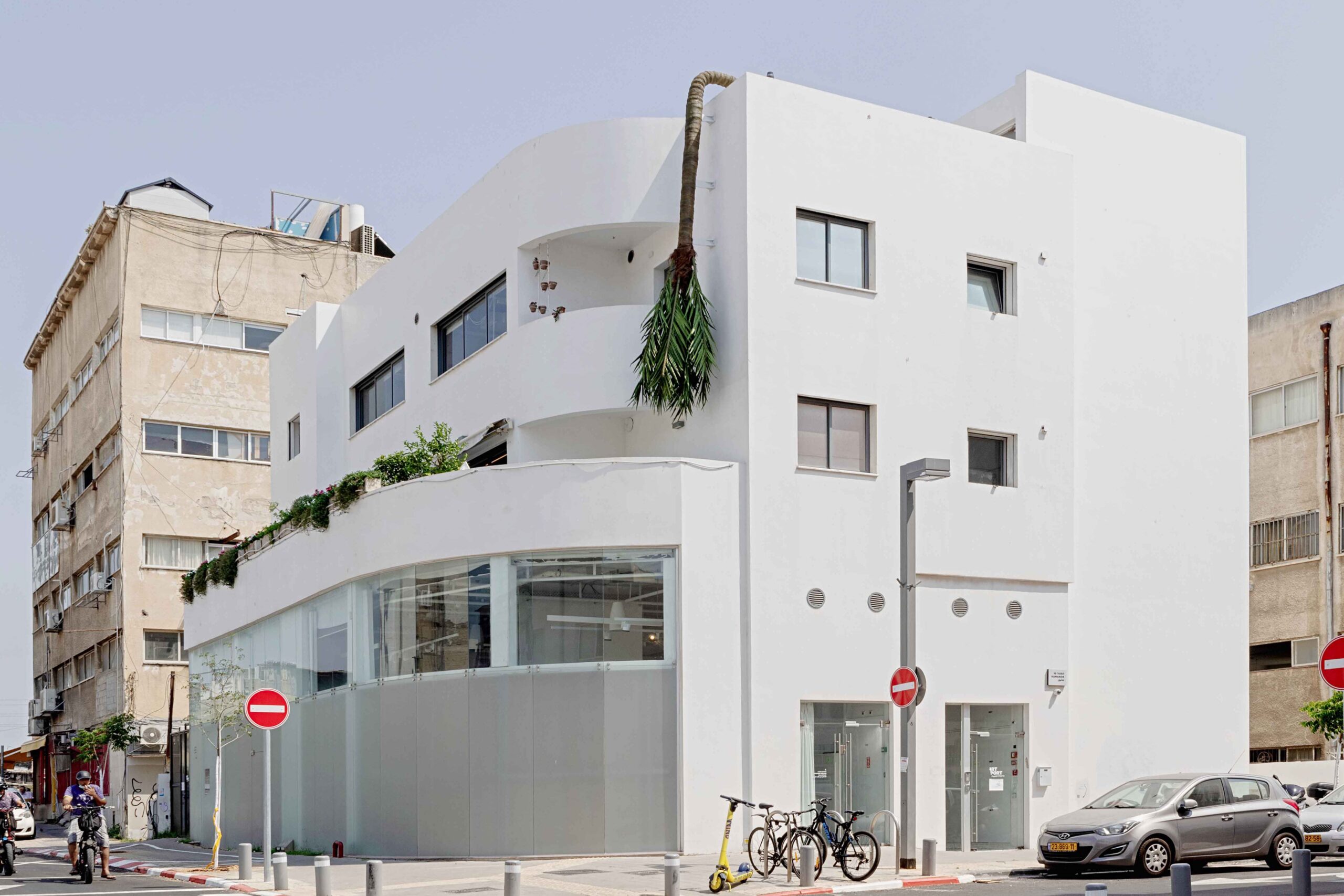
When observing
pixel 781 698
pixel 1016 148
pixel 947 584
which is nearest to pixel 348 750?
pixel 781 698

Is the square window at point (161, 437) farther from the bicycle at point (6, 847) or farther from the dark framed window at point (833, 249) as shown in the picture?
the dark framed window at point (833, 249)

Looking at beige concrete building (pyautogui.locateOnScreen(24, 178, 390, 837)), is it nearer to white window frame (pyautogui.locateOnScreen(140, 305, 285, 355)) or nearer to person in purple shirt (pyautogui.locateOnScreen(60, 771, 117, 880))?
white window frame (pyautogui.locateOnScreen(140, 305, 285, 355))

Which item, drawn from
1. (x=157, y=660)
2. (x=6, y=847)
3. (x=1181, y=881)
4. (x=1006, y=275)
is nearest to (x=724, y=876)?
(x=1181, y=881)

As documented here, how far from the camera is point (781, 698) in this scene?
904 inches

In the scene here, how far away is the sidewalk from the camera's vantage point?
59.2 ft

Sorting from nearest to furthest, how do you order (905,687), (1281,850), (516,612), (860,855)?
1. (860,855)
2. (905,687)
3. (1281,850)
4. (516,612)

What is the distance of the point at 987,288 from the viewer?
26.2 m

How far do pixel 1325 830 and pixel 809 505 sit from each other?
914 cm

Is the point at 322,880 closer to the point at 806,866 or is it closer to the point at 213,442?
the point at 806,866

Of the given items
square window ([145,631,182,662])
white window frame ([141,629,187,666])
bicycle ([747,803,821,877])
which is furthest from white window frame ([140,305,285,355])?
bicycle ([747,803,821,877])

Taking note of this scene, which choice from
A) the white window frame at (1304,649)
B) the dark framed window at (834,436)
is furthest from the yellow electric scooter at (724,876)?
the white window frame at (1304,649)

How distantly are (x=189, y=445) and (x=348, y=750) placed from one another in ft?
96.2

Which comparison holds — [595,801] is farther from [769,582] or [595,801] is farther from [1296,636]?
[1296,636]

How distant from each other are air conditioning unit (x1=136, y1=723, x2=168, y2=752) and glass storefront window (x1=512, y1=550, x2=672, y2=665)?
30.4 m
